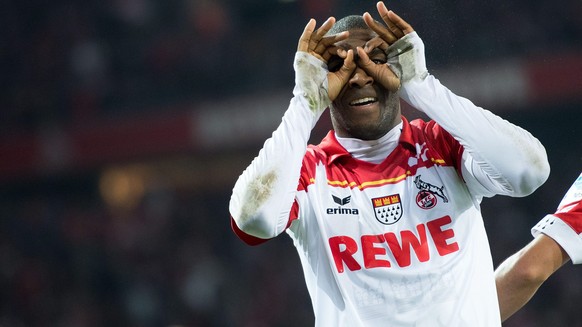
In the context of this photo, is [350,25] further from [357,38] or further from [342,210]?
[342,210]

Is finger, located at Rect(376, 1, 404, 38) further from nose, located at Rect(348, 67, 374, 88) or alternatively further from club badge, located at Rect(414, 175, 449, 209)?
club badge, located at Rect(414, 175, 449, 209)

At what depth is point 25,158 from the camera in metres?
10.7

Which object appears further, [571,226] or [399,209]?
[571,226]

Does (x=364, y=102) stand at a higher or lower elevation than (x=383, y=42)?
lower

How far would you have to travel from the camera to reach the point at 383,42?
2.56m

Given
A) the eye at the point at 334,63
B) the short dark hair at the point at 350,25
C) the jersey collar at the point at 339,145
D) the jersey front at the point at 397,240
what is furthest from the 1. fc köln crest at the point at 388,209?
the short dark hair at the point at 350,25

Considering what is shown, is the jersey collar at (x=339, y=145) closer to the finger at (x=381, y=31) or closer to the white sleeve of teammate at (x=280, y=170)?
the white sleeve of teammate at (x=280, y=170)

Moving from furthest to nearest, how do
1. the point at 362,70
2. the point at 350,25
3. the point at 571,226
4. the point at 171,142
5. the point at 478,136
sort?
the point at 171,142
the point at 571,226
the point at 350,25
the point at 362,70
the point at 478,136

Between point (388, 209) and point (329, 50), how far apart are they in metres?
0.48

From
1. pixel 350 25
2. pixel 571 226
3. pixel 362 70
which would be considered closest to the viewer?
pixel 362 70

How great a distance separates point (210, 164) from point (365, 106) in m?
8.12

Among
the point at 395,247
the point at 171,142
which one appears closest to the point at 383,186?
the point at 395,247

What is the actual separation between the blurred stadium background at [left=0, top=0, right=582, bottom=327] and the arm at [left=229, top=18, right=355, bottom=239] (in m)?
4.95

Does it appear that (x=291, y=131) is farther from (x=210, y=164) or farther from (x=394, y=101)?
(x=210, y=164)
